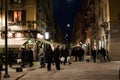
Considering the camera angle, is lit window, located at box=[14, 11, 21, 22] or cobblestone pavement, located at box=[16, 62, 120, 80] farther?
lit window, located at box=[14, 11, 21, 22]

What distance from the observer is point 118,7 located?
162 feet

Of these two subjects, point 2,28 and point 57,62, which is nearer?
point 57,62

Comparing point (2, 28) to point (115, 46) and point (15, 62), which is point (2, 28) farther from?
point (115, 46)

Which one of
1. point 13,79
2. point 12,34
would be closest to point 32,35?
point 12,34

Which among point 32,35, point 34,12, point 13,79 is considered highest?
point 34,12

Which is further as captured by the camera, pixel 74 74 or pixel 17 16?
pixel 17 16

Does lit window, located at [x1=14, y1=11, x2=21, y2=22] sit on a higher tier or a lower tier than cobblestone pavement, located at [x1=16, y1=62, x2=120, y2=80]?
higher

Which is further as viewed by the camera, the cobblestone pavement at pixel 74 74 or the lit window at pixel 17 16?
the lit window at pixel 17 16

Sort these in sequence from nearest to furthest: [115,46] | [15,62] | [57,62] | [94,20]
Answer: [57,62] → [15,62] → [115,46] → [94,20]

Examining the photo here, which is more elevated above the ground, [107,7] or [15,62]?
[107,7]

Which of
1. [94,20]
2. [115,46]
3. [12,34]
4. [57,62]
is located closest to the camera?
[57,62]

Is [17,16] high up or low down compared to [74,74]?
up

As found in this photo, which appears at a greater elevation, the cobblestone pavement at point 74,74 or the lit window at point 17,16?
the lit window at point 17,16

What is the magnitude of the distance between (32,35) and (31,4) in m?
4.34
